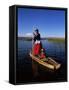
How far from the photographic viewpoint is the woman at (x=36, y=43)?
4488 millimetres

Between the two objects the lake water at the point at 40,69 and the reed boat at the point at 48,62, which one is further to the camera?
the reed boat at the point at 48,62

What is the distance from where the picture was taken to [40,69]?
4.53m

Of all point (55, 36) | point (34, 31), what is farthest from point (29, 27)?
point (55, 36)

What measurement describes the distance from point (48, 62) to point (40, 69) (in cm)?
14

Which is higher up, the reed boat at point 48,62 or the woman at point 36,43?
the woman at point 36,43

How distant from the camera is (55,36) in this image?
4609 mm

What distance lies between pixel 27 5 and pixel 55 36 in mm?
531

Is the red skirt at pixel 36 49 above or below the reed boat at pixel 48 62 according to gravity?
above

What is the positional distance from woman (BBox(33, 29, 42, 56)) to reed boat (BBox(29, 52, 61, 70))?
0.20ft

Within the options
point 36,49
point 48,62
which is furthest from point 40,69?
point 36,49

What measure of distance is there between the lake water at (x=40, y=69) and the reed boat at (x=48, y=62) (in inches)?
1.7

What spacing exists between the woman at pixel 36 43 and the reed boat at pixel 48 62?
6cm

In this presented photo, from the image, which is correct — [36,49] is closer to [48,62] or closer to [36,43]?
[36,43]

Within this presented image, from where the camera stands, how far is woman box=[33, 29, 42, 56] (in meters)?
4.49
